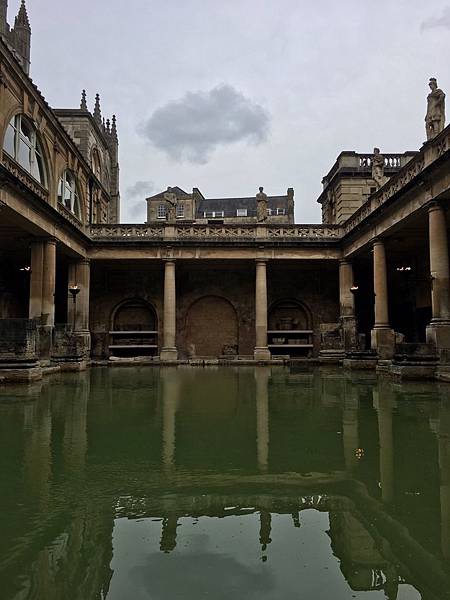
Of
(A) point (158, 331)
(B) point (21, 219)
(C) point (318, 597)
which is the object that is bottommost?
(C) point (318, 597)

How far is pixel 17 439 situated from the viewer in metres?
5.44

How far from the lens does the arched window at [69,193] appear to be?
20391mm

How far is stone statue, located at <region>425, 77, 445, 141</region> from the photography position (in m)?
14.3

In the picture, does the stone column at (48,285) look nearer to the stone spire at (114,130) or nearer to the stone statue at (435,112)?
the stone statue at (435,112)

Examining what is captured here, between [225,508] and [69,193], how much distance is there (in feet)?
67.5

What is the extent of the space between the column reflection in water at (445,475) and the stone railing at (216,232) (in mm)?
16715

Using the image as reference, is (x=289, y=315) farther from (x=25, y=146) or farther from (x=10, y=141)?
(x=10, y=141)

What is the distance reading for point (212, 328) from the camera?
26953 mm

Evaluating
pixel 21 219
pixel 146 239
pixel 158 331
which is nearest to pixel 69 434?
pixel 21 219

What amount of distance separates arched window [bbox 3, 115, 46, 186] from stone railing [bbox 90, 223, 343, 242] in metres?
5.19

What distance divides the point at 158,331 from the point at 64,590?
24.2 metres

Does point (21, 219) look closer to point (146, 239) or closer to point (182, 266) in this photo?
point (146, 239)

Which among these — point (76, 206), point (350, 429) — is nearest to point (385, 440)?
point (350, 429)

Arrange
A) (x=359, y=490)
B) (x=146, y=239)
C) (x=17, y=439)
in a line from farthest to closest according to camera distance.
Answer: (x=146, y=239) < (x=17, y=439) < (x=359, y=490)
